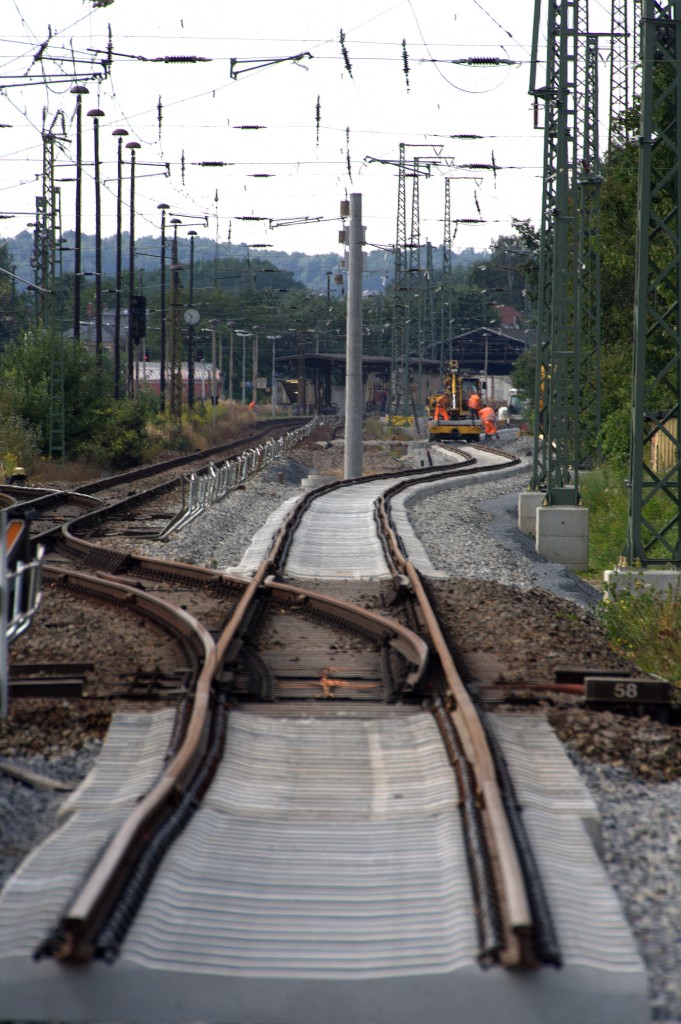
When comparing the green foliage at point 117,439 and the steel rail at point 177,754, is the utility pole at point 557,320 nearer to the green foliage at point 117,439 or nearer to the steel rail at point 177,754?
the steel rail at point 177,754

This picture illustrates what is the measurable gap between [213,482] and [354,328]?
992cm

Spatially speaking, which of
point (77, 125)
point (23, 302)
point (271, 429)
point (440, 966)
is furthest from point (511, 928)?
point (23, 302)

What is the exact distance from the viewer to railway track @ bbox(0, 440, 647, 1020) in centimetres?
438

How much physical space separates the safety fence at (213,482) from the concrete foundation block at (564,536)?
20.3 feet

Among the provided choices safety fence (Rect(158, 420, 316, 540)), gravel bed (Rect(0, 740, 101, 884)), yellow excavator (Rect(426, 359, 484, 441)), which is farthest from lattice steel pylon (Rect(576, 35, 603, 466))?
yellow excavator (Rect(426, 359, 484, 441))

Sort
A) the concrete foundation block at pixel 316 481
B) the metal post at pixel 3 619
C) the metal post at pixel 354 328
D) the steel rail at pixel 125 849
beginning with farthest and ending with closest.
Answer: the concrete foundation block at pixel 316 481
the metal post at pixel 354 328
the metal post at pixel 3 619
the steel rail at pixel 125 849

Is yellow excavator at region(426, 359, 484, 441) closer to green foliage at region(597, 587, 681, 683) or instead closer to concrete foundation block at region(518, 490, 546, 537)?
concrete foundation block at region(518, 490, 546, 537)

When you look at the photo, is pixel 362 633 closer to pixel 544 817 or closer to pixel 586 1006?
pixel 544 817

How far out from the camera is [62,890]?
4812 millimetres

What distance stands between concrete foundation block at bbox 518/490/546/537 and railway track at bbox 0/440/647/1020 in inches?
557

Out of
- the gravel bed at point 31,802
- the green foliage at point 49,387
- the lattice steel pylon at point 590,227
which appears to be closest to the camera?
the gravel bed at point 31,802

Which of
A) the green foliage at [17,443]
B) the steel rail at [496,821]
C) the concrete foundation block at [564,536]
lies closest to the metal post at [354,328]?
the green foliage at [17,443]

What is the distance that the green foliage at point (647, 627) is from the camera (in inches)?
437

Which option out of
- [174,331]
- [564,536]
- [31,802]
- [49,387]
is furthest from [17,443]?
[31,802]
